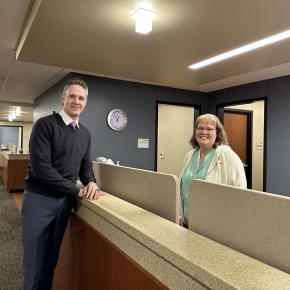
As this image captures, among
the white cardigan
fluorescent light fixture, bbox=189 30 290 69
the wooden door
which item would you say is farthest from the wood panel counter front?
the white cardigan

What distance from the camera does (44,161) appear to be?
1347 millimetres

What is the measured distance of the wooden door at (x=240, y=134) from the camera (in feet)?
17.1

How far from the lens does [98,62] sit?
9.95 feet

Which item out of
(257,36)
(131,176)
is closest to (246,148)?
(257,36)

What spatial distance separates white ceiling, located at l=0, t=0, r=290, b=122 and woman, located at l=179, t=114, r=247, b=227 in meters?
0.73

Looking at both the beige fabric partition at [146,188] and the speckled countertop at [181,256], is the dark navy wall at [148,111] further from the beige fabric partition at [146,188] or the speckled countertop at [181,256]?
the speckled countertop at [181,256]

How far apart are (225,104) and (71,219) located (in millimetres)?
3777

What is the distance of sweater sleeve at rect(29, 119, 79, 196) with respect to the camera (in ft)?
4.40

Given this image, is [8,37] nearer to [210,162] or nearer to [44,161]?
[44,161]

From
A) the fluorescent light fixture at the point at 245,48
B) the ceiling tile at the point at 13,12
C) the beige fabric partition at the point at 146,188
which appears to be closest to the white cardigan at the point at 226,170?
the beige fabric partition at the point at 146,188

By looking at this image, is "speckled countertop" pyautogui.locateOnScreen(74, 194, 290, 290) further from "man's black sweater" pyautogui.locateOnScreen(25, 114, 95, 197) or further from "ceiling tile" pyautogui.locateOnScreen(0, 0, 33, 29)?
"ceiling tile" pyautogui.locateOnScreen(0, 0, 33, 29)

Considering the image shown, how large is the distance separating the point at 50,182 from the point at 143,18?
50.3 inches

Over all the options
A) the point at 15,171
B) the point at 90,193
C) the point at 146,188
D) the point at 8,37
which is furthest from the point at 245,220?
the point at 15,171

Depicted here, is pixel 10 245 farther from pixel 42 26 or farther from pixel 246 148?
pixel 246 148
